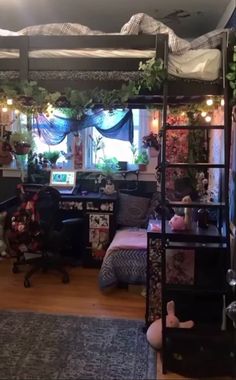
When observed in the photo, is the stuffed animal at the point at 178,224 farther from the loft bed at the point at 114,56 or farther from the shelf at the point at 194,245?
the loft bed at the point at 114,56

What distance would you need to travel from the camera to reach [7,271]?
4.11 meters

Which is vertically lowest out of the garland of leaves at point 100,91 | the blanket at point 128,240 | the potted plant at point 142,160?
the blanket at point 128,240

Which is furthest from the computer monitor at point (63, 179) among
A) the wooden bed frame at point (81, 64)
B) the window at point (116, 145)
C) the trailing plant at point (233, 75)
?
the trailing plant at point (233, 75)

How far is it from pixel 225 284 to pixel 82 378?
1.13 m

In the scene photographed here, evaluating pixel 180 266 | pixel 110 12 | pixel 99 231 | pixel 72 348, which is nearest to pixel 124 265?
pixel 99 231

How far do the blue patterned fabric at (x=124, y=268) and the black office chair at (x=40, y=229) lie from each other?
0.52m

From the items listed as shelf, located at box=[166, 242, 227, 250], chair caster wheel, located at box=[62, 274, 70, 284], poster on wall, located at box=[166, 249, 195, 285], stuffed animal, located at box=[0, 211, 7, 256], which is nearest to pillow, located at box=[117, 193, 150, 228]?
chair caster wheel, located at box=[62, 274, 70, 284]

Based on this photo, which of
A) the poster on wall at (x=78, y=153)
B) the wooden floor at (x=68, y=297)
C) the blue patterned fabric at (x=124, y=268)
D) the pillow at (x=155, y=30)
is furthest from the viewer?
the poster on wall at (x=78, y=153)

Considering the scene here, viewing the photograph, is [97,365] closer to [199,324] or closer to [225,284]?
[199,324]

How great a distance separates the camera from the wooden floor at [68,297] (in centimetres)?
321

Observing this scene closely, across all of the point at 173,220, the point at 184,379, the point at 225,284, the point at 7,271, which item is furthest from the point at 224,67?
the point at 7,271

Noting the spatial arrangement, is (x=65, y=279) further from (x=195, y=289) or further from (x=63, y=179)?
(x=195, y=289)

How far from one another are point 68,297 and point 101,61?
2170mm

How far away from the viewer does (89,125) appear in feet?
14.9
